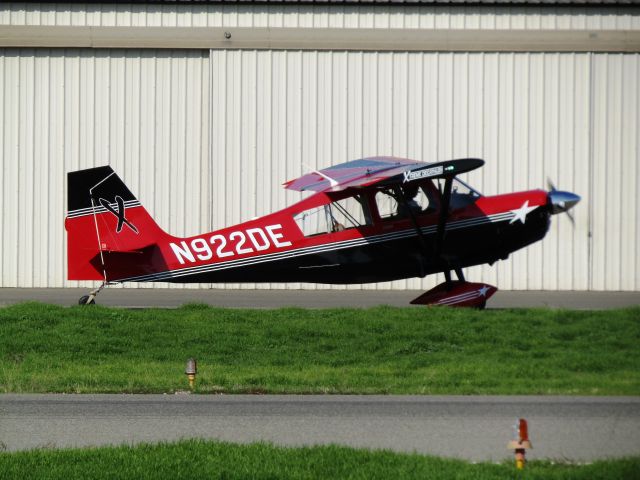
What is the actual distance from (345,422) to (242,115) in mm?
17650

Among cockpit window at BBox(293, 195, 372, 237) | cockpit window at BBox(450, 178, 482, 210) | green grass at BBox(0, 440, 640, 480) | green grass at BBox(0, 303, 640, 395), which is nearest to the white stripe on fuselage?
cockpit window at BBox(293, 195, 372, 237)

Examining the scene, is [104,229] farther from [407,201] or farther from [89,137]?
[89,137]

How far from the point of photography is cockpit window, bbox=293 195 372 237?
19.2 metres

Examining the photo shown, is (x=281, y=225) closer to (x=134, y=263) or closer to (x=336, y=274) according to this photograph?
(x=336, y=274)

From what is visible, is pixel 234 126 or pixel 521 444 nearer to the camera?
pixel 521 444

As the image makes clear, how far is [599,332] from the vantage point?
47.6 ft

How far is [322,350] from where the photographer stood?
14.9m

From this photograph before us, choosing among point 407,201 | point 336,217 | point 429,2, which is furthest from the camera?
point 429,2

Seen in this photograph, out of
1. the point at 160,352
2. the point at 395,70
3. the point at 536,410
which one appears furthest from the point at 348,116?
the point at 536,410

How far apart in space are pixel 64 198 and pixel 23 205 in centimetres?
104

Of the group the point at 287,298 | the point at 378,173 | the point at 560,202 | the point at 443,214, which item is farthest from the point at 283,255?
the point at 560,202

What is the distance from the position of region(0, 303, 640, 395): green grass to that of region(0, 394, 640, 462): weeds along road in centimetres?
61

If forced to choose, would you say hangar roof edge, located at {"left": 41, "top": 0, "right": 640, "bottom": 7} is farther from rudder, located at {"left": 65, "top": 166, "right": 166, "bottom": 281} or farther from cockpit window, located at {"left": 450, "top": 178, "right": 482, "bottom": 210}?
rudder, located at {"left": 65, "top": 166, "right": 166, "bottom": 281}

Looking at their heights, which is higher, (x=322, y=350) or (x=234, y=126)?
(x=234, y=126)
